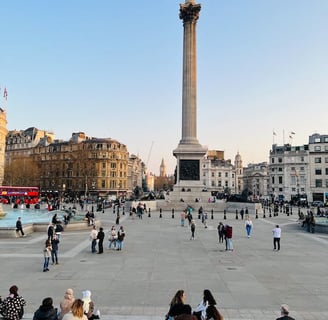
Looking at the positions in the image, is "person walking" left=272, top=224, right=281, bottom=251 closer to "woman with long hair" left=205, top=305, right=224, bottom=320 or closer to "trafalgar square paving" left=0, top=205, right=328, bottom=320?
"trafalgar square paving" left=0, top=205, right=328, bottom=320

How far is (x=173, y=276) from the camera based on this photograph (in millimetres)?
13555

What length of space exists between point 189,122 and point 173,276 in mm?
44423

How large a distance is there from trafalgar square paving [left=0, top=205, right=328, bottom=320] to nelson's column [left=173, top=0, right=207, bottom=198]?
99.1 feet

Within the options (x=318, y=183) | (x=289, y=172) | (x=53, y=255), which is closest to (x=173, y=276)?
(x=53, y=255)

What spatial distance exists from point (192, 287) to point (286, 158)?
101 meters

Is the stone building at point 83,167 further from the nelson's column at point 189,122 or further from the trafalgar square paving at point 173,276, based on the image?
the trafalgar square paving at point 173,276

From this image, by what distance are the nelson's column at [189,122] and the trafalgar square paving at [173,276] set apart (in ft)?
99.1

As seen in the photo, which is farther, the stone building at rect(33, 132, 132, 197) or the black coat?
the stone building at rect(33, 132, 132, 197)

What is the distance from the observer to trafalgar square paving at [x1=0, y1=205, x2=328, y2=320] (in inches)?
400

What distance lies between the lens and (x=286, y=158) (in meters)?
105

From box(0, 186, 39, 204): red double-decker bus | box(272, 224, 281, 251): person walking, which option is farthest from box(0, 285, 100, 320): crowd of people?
box(0, 186, 39, 204): red double-decker bus

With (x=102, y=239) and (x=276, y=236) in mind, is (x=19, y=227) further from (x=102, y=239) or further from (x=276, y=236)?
(x=276, y=236)

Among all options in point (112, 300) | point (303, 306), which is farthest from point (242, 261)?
point (112, 300)

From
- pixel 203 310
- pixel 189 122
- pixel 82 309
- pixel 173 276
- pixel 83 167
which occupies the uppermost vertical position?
pixel 189 122
